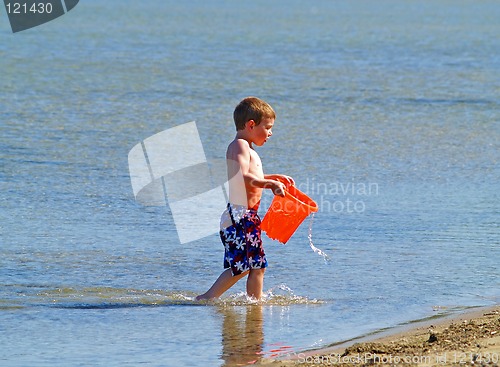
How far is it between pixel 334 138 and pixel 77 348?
7.56 metres

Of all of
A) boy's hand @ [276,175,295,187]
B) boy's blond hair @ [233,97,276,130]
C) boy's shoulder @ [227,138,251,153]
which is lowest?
boy's hand @ [276,175,295,187]

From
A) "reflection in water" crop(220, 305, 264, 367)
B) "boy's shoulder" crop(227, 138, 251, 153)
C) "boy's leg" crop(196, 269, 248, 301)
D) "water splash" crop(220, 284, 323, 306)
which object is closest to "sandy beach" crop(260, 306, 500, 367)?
"reflection in water" crop(220, 305, 264, 367)

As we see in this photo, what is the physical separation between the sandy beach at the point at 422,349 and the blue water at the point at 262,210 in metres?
0.26

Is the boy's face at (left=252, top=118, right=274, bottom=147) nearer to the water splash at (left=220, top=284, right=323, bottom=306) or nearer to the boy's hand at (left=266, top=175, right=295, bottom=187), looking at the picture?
the boy's hand at (left=266, top=175, right=295, bottom=187)

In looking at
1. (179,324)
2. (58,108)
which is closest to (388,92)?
(58,108)

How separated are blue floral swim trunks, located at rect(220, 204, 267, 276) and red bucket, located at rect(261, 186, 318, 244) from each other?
0.77 ft

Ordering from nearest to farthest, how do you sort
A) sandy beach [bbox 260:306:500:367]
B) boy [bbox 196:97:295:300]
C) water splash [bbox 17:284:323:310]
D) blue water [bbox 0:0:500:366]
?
1. sandy beach [bbox 260:306:500:367]
2. blue water [bbox 0:0:500:366]
3. water splash [bbox 17:284:323:310]
4. boy [bbox 196:97:295:300]

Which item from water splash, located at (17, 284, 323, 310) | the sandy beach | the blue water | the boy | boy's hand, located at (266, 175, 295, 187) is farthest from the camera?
boy's hand, located at (266, 175, 295, 187)

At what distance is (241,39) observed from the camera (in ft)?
94.0

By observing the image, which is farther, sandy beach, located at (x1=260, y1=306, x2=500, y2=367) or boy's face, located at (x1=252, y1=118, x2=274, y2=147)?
boy's face, located at (x1=252, y1=118, x2=274, y2=147)

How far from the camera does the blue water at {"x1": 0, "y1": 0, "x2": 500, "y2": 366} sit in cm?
592

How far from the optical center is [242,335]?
574cm

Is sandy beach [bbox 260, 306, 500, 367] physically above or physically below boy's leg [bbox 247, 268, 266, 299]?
below

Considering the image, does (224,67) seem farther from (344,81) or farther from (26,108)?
(26,108)
